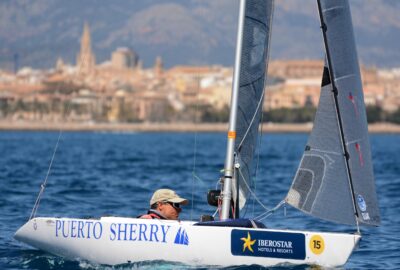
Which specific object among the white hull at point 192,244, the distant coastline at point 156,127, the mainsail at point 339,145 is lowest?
the distant coastline at point 156,127

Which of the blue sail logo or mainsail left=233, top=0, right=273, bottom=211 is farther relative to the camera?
mainsail left=233, top=0, right=273, bottom=211

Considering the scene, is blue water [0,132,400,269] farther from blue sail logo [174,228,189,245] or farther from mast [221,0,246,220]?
mast [221,0,246,220]

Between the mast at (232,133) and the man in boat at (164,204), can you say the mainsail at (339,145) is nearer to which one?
the mast at (232,133)

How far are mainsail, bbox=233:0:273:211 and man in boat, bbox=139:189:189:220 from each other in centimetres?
69

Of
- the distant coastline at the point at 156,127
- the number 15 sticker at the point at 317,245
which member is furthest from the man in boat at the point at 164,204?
the distant coastline at the point at 156,127

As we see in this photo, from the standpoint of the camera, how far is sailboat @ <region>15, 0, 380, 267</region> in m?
10.9

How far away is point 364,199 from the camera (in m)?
11.2

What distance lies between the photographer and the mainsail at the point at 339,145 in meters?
11.2

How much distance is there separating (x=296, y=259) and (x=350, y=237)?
539mm

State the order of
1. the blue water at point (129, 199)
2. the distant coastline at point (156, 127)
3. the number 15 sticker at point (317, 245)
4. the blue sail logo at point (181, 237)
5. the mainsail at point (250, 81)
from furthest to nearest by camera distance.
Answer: the distant coastline at point (156, 127) < the blue water at point (129, 199) < the mainsail at point (250, 81) < the blue sail logo at point (181, 237) < the number 15 sticker at point (317, 245)

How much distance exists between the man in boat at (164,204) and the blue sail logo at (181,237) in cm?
38

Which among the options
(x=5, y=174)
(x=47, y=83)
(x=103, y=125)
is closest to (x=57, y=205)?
(x=5, y=174)

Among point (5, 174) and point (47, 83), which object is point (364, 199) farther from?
point (47, 83)

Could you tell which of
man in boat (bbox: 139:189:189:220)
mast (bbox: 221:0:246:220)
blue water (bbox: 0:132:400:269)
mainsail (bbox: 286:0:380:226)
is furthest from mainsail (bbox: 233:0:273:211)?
mainsail (bbox: 286:0:380:226)
